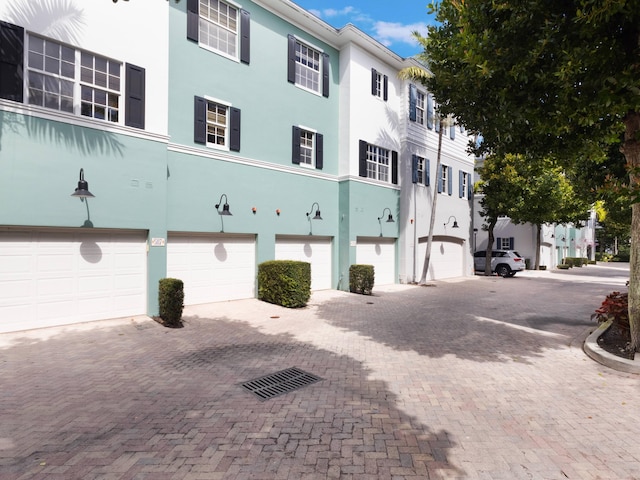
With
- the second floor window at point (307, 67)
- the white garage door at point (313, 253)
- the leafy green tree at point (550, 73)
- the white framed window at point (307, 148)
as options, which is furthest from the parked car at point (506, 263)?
the leafy green tree at point (550, 73)

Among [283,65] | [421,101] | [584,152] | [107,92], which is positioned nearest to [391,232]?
[421,101]

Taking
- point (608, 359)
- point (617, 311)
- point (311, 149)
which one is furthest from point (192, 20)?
point (617, 311)

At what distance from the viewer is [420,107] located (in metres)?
18.2

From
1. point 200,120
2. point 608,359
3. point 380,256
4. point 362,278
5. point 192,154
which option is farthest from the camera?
point 380,256

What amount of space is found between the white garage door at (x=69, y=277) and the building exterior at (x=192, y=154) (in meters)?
0.03

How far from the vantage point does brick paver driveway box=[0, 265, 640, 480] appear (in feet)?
10.3

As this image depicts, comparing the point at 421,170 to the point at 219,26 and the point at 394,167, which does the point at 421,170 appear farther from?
the point at 219,26

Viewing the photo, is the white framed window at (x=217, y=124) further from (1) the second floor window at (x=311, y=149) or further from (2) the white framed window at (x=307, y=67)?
(2) the white framed window at (x=307, y=67)

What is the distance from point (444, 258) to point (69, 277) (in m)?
17.8

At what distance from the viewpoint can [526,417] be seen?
159 inches

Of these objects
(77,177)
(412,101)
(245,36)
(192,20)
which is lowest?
(77,177)

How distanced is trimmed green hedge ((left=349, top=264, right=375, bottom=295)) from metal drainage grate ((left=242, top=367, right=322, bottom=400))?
27.3 feet

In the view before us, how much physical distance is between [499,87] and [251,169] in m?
7.93

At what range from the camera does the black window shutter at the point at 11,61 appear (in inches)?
277
